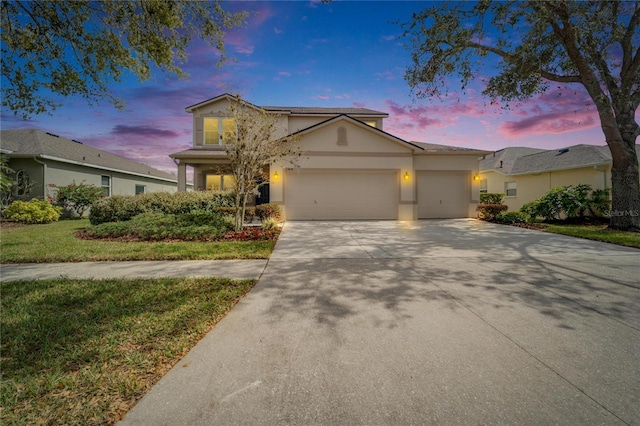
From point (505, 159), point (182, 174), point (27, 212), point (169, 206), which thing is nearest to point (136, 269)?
point (169, 206)

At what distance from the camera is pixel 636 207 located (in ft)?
32.9

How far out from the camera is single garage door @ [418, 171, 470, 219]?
48.3 ft

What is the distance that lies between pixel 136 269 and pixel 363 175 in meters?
11.0

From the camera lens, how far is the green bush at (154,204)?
11.1 metres

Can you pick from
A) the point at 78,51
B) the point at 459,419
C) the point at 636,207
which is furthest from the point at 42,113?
the point at 636,207

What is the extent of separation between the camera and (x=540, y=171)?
54.4 ft

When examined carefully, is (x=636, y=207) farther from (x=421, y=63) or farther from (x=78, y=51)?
(x=78, y=51)

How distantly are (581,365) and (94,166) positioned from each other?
22.7 metres

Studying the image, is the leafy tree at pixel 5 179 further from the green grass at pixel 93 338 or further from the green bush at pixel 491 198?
the green bush at pixel 491 198

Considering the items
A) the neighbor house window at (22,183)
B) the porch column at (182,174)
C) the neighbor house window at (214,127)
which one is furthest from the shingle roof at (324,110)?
the neighbor house window at (22,183)

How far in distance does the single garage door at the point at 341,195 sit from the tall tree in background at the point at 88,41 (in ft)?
24.8

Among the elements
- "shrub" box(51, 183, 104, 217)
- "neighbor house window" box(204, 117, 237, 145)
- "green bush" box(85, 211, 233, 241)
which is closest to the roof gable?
"neighbor house window" box(204, 117, 237, 145)

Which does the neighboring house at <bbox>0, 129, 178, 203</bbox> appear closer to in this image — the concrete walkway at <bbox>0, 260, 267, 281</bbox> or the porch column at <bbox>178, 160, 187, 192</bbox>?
the porch column at <bbox>178, 160, 187, 192</bbox>

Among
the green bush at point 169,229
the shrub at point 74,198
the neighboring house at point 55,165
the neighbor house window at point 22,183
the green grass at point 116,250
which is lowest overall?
the green grass at point 116,250
